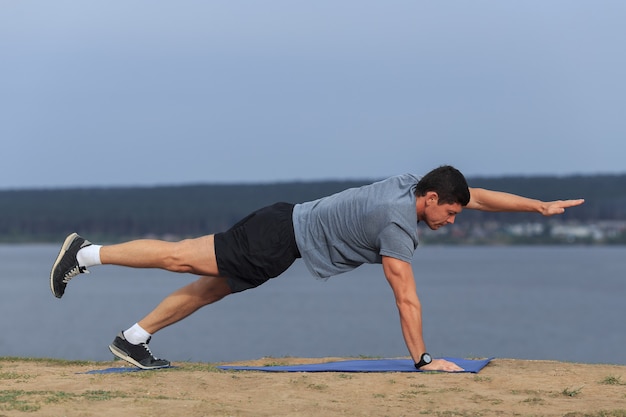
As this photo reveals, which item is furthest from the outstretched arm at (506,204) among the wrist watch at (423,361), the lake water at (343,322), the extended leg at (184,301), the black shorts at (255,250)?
the lake water at (343,322)

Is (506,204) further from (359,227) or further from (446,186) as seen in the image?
(359,227)

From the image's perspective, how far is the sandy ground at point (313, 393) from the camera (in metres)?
6.33

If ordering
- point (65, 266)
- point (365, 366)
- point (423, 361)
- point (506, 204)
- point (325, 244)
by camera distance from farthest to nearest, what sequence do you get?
1. point (365, 366)
2. point (506, 204)
3. point (423, 361)
4. point (65, 266)
5. point (325, 244)

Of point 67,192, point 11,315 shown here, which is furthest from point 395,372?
point 67,192

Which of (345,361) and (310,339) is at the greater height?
(345,361)

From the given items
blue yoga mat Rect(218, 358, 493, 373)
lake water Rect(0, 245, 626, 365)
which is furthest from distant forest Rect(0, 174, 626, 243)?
blue yoga mat Rect(218, 358, 493, 373)

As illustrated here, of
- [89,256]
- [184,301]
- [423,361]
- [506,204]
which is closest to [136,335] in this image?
[184,301]

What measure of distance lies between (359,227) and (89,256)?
199 centimetres

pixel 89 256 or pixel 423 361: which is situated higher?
pixel 89 256

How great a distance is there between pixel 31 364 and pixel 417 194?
396 centimetres

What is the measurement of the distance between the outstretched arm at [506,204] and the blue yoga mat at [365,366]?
1268mm

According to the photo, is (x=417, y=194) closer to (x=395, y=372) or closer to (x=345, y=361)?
(x=395, y=372)

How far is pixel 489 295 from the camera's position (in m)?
98.0

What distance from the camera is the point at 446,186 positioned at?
7.44 metres
